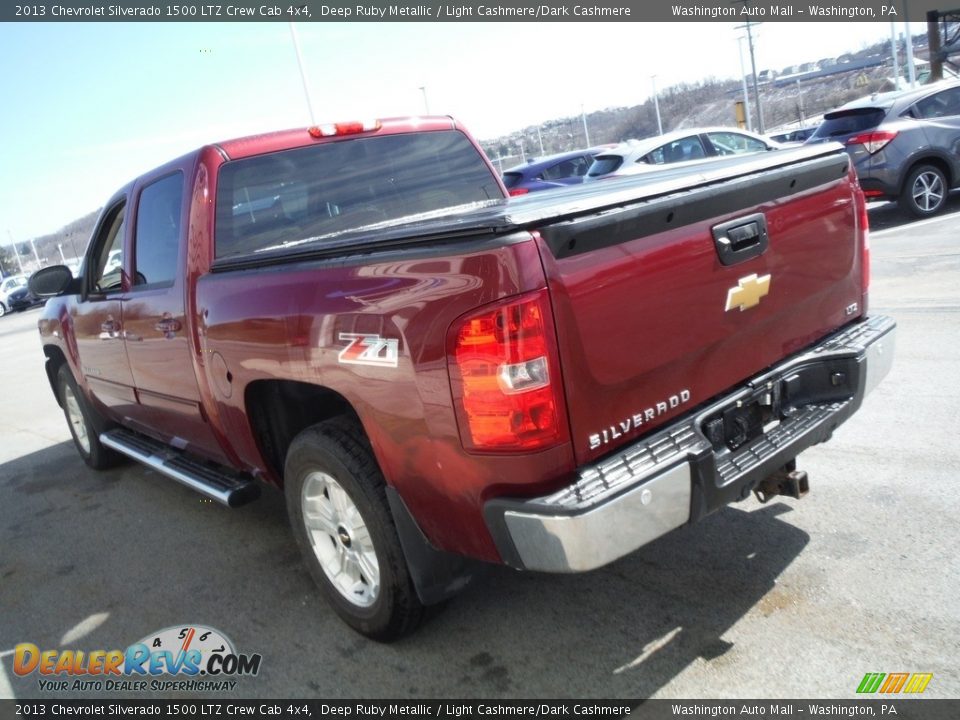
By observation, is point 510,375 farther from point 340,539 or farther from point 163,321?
point 163,321

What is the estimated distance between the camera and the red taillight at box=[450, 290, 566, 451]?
2.20 meters

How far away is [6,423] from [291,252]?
292 inches

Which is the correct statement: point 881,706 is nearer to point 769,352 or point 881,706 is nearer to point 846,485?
point 769,352

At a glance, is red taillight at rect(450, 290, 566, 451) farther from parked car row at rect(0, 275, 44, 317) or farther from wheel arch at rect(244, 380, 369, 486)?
parked car row at rect(0, 275, 44, 317)

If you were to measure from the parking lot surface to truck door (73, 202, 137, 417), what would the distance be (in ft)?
2.77

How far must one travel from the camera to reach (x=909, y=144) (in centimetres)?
1049

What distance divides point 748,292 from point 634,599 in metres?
1.25

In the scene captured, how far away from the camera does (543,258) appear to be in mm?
2207

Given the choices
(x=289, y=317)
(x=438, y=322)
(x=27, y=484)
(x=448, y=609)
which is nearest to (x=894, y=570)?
(x=448, y=609)

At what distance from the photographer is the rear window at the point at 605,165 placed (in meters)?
12.6

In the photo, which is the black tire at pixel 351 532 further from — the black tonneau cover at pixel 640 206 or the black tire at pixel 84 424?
the black tire at pixel 84 424

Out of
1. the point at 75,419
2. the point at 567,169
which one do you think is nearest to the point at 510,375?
the point at 75,419

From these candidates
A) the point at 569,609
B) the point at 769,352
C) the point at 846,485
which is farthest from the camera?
the point at 846,485

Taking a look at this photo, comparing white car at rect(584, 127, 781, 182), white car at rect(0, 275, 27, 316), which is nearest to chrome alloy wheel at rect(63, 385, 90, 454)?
white car at rect(584, 127, 781, 182)
